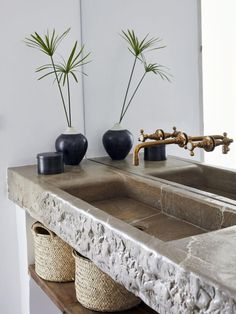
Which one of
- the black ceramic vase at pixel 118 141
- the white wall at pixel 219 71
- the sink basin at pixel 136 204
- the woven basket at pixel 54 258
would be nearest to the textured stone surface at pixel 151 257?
the sink basin at pixel 136 204

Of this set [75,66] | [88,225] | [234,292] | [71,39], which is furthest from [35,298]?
[234,292]

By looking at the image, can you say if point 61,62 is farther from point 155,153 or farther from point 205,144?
point 205,144

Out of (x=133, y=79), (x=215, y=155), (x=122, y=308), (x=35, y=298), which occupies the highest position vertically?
(x=133, y=79)

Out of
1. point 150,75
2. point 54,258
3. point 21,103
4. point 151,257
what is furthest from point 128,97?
point 151,257

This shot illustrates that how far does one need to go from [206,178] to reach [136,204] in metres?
0.29

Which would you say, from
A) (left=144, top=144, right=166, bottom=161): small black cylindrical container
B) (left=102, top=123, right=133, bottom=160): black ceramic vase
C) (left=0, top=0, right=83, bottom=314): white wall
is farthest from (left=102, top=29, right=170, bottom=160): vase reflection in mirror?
(left=0, top=0, right=83, bottom=314): white wall

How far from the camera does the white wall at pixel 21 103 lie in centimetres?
180

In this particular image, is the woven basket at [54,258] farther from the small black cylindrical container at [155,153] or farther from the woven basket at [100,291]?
the small black cylindrical container at [155,153]

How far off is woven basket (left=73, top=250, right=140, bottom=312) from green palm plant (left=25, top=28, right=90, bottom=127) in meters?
0.74

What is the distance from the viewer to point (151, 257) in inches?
35.0

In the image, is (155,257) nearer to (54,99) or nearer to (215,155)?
(215,155)

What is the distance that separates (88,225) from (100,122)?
0.90 metres

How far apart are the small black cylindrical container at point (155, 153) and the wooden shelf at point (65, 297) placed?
1.95 ft

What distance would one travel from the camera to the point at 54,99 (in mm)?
1906
